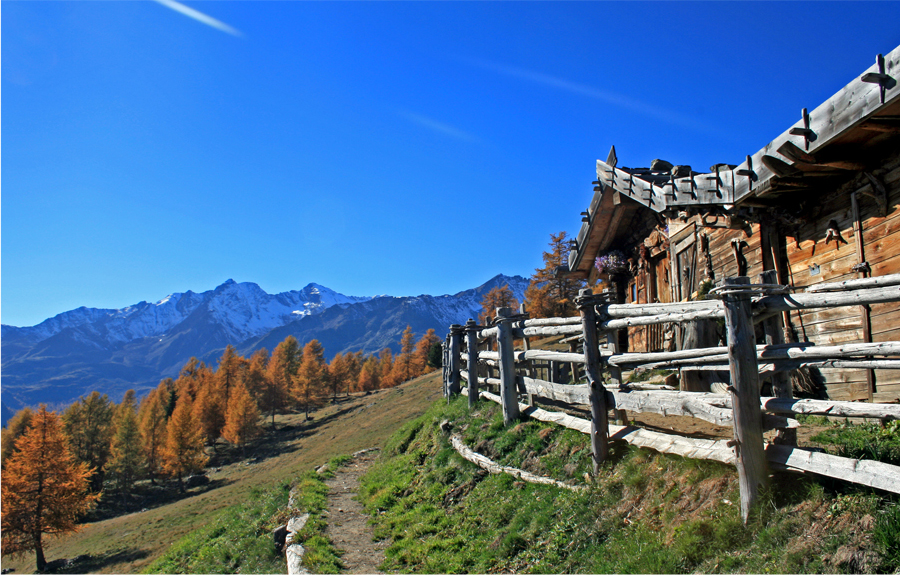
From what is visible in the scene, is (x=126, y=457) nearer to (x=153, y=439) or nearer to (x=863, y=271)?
(x=153, y=439)

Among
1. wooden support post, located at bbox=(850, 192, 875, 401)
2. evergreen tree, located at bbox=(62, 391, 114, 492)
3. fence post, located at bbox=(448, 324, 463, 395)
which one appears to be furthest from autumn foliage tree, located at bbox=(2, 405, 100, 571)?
wooden support post, located at bbox=(850, 192, 875, 401)

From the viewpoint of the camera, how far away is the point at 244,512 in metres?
12.7

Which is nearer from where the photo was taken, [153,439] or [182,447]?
[182,447]

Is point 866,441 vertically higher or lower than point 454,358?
lower

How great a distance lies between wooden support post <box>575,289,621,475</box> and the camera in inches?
240

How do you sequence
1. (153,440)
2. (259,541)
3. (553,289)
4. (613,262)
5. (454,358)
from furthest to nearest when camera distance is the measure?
(153,440) < (553,289) < (613,262) < (454,358) < (259,541)

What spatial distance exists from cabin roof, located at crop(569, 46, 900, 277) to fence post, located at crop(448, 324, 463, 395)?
17.9ft

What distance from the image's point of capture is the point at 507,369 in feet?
28.8

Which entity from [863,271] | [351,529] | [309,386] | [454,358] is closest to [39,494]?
[309,386]

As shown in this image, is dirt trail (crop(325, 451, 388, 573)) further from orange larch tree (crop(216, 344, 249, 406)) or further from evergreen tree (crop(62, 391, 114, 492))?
orange larch tree (crop(216, 344, 249, 406))

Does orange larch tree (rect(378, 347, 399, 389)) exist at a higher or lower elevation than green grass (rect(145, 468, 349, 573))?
lower

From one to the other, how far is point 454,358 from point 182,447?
44.1m

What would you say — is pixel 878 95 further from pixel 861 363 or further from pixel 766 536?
pixel 766 536

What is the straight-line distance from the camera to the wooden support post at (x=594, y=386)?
6.09 meters
